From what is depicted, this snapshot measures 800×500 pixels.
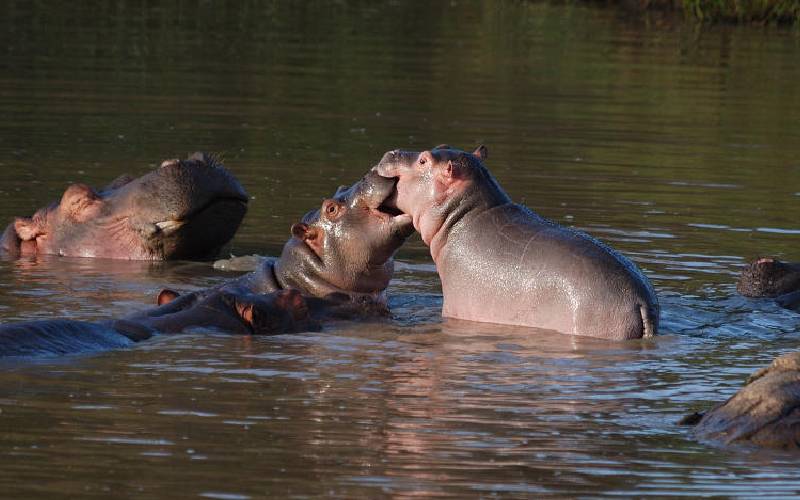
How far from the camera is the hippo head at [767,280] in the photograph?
803 cm

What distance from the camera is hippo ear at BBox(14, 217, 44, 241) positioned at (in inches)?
364

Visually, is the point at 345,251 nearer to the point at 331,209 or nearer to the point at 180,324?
the point at 331,209

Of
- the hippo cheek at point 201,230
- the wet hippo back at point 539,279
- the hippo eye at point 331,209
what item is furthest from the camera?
the hippo cheek at point 201,230

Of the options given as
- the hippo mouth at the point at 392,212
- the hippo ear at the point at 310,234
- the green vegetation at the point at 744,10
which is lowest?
the hippo ear at the point at 310,234

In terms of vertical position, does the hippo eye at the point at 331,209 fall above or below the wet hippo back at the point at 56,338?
above

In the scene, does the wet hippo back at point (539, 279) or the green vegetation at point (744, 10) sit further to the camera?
the green vegetation at point (744, 10)

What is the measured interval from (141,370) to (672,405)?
6.48 ft

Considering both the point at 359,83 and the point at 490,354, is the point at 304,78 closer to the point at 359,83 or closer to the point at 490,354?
the point at 359,83

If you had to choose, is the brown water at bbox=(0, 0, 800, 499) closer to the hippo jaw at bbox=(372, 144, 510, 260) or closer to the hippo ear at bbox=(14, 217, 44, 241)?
the hippo ear at bbox=(14, 217, 44, 241)

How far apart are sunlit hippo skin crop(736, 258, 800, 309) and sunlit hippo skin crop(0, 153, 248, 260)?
2.74 metres

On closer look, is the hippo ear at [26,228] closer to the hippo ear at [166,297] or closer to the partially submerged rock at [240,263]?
the partially submerged rock at [240,263]

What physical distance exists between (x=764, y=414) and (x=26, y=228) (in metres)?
5.28

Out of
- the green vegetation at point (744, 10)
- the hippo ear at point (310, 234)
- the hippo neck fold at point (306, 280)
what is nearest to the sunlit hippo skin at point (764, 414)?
the hippo neck fold at point (306, 280)

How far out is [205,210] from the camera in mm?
8773
